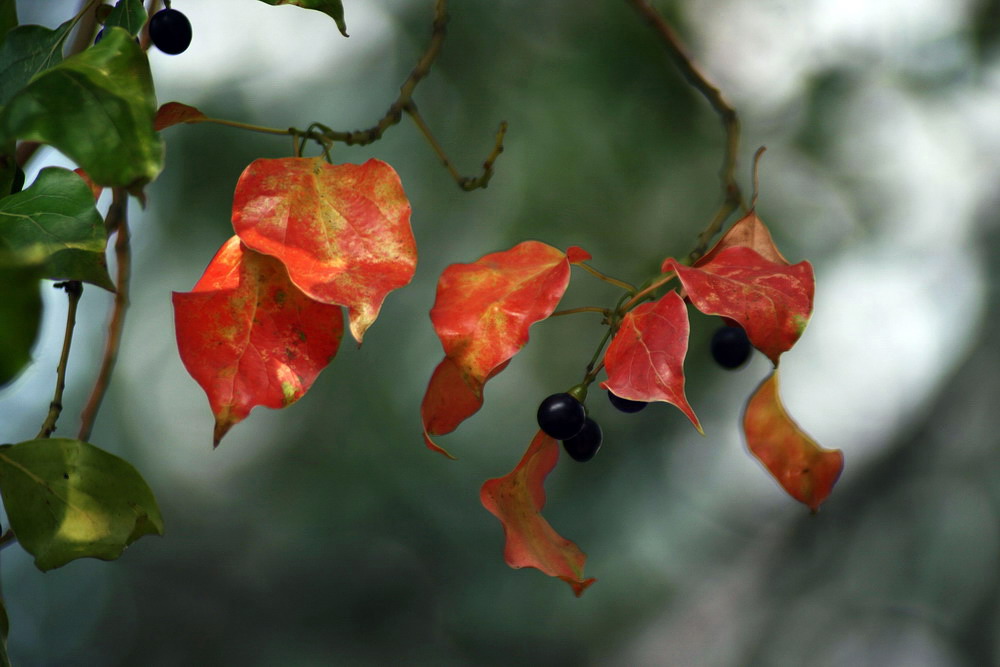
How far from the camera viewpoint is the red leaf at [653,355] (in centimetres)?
45

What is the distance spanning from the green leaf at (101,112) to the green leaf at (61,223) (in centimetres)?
7

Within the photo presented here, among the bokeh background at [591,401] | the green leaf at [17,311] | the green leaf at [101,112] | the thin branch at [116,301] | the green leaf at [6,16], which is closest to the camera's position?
the green leaf at [17,311]

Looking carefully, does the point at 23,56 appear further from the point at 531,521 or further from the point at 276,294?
the point at 531,521

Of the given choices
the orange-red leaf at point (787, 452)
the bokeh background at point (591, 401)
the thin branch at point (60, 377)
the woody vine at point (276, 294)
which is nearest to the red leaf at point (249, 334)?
the woody vine at point (276, 294)

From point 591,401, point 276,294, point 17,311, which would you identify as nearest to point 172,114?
point 276,294

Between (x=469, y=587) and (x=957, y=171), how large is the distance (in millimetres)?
2363

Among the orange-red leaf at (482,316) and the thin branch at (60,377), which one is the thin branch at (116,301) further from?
the orange-red leaf at (482,316)

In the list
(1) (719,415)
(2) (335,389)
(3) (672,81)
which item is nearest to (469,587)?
(2) (335,389)

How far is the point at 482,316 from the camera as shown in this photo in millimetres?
494

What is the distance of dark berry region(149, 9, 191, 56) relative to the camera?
2.10ft

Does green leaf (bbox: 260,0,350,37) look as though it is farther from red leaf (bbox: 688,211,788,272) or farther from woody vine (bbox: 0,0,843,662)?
red leaf (bbox: 688,211,788,272)

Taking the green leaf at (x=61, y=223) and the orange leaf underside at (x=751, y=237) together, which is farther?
the orange leaf underside at (x=751, y=237)

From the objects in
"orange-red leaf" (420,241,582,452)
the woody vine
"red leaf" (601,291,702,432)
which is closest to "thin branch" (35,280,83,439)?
the woody vine

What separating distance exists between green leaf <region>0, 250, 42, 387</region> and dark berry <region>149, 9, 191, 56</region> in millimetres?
440
